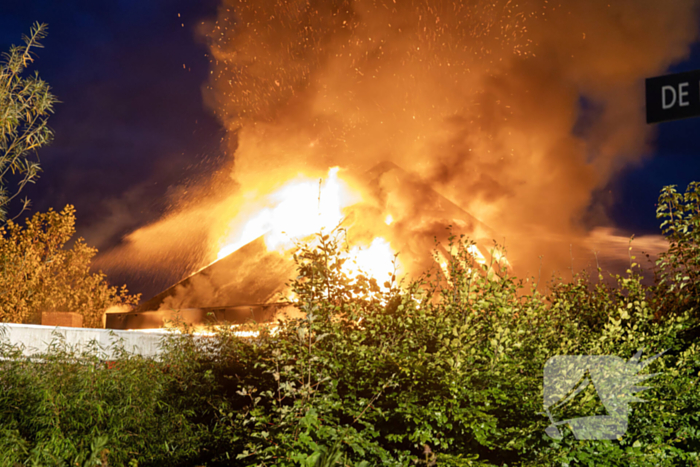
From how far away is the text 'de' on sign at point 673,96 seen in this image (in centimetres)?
256

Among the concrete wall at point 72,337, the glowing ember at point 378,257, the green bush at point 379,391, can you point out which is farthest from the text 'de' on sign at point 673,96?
the glowing ember at point 378,257

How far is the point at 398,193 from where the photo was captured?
29.8m

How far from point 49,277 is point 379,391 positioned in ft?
81.3

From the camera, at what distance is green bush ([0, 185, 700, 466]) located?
3.92 metres

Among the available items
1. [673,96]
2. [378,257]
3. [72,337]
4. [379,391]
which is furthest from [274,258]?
[673,96]

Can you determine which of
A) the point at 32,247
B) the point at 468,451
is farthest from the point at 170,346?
the point at 32,247

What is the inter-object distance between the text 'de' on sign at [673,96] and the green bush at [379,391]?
86.3 inches

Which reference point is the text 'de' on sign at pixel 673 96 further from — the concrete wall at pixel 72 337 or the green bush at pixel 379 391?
the concrete wall at pixel 72 337

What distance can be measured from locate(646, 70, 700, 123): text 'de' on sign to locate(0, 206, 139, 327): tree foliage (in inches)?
824

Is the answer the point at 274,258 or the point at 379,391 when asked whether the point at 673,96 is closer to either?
the point at 379,391

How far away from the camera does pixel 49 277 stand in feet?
80.4

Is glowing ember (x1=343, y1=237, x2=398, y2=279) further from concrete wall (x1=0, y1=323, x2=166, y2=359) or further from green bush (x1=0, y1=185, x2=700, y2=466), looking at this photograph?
green bush (x1=0, y1=185, x2=700, y2=466)

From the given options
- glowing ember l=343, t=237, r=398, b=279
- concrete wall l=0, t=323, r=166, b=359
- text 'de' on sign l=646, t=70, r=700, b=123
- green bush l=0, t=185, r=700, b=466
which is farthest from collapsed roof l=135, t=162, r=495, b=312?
text 'de' on sign l=646, t=70, r=700, b=123

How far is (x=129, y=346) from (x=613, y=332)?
9.36m
